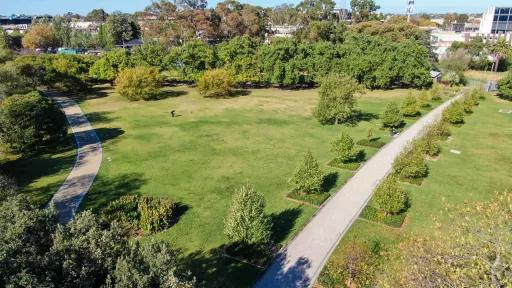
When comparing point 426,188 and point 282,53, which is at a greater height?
point 282,53

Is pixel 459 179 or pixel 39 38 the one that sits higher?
pixel 39 38

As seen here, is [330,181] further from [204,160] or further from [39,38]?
[39,38]

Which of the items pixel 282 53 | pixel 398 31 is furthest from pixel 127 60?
pixel 398 31

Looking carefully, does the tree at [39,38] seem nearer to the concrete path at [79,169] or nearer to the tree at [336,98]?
the concrete path at [79,169]

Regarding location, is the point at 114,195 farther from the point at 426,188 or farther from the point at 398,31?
the point at 398,31

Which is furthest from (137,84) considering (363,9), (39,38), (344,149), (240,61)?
(363,9)

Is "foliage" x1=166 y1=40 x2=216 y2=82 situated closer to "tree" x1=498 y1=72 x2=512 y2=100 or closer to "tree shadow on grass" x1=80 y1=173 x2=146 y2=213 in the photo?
"tree shadow on grass" x1=80 y1=173 x2=146 y2=213
